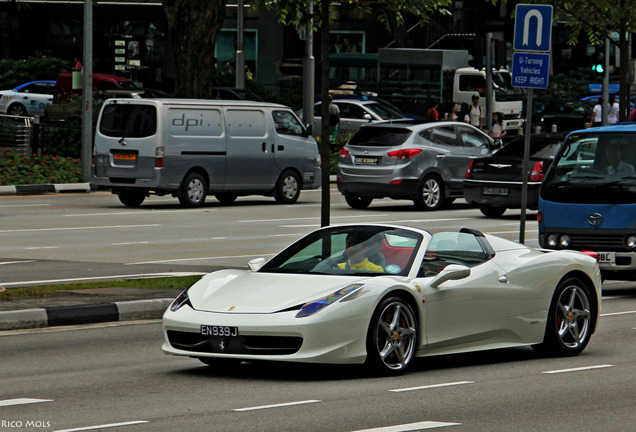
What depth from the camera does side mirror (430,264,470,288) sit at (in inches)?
389

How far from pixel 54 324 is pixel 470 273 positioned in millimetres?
4334

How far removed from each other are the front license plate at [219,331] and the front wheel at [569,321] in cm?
292

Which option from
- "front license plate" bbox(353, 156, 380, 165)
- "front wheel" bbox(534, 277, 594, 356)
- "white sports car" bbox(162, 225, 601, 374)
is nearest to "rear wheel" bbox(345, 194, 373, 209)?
"front license plate" bbox(353, 156, 380, 165)

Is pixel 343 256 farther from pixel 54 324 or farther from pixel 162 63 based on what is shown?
pixel 162 63

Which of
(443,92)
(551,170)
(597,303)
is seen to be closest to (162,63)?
(443,92)

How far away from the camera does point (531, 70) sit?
16.1 meters

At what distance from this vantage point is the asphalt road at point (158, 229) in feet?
56.6

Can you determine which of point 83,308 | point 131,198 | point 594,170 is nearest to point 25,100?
point 131,198

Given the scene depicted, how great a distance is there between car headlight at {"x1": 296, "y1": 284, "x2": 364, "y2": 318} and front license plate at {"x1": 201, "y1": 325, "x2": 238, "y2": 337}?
18.0 inches

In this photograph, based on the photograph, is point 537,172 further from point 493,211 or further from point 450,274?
point 450,274

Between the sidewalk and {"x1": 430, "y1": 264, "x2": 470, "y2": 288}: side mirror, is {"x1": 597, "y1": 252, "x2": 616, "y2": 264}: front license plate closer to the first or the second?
the sidewalk

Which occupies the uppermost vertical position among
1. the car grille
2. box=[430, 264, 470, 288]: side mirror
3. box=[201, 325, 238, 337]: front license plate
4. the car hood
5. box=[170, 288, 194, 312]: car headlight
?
box=[430, 264, 470, 288]: side mirror

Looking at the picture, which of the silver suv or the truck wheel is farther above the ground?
the silver suv

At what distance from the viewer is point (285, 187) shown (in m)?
28.2
